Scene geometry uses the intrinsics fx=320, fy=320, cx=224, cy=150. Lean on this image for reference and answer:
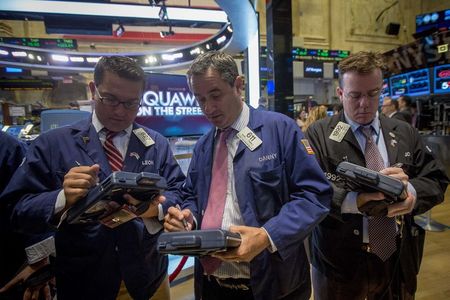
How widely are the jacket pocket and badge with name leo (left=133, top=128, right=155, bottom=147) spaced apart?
1.87 ft

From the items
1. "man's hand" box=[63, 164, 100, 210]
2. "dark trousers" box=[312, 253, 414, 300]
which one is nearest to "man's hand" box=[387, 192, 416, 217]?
"dark trousers" box=[312, 253, 414, 300]

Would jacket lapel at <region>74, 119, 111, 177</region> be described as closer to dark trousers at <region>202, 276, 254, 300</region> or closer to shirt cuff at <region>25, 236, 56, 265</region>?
shirt cuff at <region>25, 236, 56, 265</region>

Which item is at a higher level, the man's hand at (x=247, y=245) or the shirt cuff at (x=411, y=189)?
the shirt cuff at (x=411, y=189)

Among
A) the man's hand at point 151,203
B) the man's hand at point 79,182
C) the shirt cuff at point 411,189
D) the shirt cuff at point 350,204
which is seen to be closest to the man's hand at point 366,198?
the shirt cuff at point 350,204

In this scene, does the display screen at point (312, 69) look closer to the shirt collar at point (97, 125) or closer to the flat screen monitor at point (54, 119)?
the flat screen monitor at point (54, 119)

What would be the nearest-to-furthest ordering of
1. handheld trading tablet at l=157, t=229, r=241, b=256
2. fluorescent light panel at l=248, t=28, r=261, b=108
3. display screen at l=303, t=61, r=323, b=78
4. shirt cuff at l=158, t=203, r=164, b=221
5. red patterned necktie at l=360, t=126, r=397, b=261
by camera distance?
handheld trading tablet at l=157, t=229, r=241, b=256
shirt cuff at l=158, t=203, r=164, b=221
red patterned necktie at l=360, t=126, r=397, b=261
fluorescent light panel at l=248, t=28, r=261, b=108
display screen at l=303, t=61, r=323, b=78

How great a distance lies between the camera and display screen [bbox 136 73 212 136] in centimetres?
374

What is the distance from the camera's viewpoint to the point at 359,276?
1523 mm

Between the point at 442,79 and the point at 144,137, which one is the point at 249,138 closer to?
the point at 144,137

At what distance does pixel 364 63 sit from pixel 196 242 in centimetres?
112

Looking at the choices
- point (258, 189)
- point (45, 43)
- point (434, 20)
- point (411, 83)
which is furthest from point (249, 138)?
point (434, 20)

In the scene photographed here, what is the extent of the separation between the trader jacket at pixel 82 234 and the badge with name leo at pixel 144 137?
0.32 ft

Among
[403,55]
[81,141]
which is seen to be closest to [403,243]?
[81,141]

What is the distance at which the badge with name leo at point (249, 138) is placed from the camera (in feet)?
4.20
